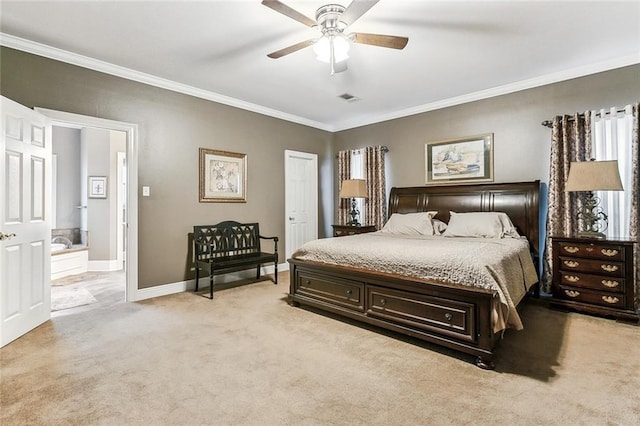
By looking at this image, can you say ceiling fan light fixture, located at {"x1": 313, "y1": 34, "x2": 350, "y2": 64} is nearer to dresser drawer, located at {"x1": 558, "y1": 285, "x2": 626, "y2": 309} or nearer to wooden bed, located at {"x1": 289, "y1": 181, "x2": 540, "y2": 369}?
wooden bed, located at {"x1": 289, "y1": 181, "x2": 540, "y2": 369}

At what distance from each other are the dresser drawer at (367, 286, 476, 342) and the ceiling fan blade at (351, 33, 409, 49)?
194cm

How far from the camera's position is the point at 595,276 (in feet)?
10.5

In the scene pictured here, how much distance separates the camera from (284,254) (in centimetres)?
556

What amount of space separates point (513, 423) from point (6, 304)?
368 cm

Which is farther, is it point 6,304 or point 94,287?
point 94,287

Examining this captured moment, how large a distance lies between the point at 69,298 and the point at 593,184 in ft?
19.7

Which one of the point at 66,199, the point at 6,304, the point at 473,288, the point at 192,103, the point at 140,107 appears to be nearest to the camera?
the point at 473,288

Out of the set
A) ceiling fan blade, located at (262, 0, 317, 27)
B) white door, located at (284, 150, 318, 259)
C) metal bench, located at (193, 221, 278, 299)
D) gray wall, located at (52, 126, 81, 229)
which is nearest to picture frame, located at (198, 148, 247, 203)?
metal bench, located at (193, 221, 278, 299)

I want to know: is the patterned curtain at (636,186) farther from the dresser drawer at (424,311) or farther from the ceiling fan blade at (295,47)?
the ceiling fan blade at (295,47)

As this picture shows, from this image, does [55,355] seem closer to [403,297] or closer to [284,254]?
[403,297]

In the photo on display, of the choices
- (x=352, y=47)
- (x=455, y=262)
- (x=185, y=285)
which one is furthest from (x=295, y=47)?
(x=185, y=285)

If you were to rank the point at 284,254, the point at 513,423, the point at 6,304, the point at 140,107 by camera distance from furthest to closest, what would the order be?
the point at 284,254 → the point at 140,107 → the point at 6,304 → the point at 513,423

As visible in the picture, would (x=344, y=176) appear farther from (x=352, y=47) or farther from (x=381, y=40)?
(x=381, y=40)

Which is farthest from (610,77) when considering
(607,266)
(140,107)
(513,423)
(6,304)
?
(6,304)
